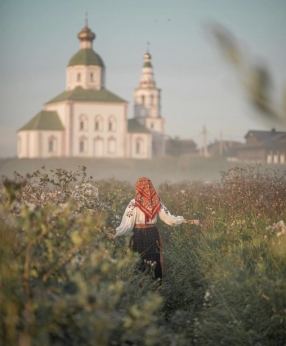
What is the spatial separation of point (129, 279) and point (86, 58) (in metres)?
86.5

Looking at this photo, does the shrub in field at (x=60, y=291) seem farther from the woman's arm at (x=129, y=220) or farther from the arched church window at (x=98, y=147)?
the arched church window at (x=98, y=147)

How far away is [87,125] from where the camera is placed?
87.8 meters

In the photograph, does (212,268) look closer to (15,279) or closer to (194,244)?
(194,244)

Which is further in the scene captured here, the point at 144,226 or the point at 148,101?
the point at 148,101

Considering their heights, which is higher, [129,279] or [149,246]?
[149,246]

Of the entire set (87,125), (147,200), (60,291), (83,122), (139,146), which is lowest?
(60,291)

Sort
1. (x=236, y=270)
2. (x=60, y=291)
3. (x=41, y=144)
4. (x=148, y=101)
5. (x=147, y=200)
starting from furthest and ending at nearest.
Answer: (x=148, y=101), (x=41, y=144), (x=147, y=200), (x=236, y=270), (x=60, y=291)

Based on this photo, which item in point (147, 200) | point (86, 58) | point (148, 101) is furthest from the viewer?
point (148, 101)

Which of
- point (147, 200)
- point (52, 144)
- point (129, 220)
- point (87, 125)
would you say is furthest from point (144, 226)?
point (87, 125)

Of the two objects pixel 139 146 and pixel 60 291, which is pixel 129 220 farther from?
pixel 139 146

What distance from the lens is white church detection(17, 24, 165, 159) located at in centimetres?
8481

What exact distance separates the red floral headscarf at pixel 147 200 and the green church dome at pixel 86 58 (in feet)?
279

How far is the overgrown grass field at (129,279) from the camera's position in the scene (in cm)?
390

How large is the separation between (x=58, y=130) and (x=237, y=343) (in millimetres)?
80801
